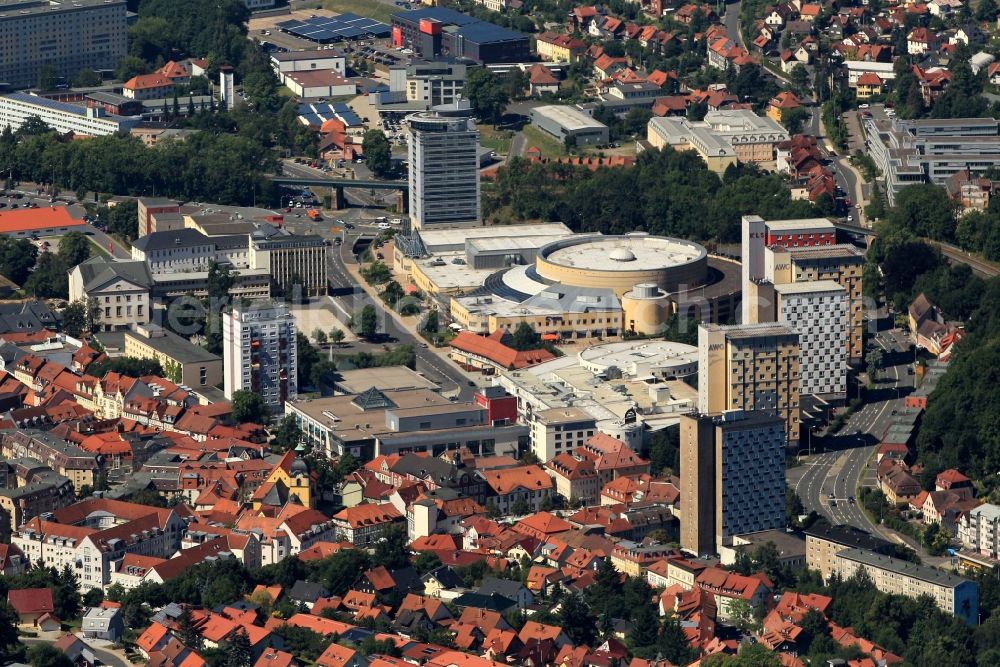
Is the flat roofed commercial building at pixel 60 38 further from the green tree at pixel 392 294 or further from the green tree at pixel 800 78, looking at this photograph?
the green tree at pixel 392 294

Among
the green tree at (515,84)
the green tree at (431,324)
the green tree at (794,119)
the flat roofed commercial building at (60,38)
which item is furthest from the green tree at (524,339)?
the flat roofed commercial building at (60,38)

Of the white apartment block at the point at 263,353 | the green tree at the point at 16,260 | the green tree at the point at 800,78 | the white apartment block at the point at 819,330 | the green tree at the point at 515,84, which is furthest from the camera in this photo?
the green tree at the point at 515,84

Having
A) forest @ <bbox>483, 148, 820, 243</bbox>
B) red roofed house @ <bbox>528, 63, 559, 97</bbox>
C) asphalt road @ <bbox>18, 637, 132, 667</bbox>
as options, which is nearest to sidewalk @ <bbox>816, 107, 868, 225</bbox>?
forest @ <bbox>483, 148, 820, 243</bbox>

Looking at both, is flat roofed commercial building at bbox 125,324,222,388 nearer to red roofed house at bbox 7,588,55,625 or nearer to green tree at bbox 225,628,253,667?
red roofed house at bbox 7,588,55,625

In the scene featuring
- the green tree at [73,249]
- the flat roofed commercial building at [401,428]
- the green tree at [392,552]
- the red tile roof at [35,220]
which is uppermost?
the red tile roof at [35,220]

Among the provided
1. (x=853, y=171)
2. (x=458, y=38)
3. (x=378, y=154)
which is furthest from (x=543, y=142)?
(x=458, y=38)
